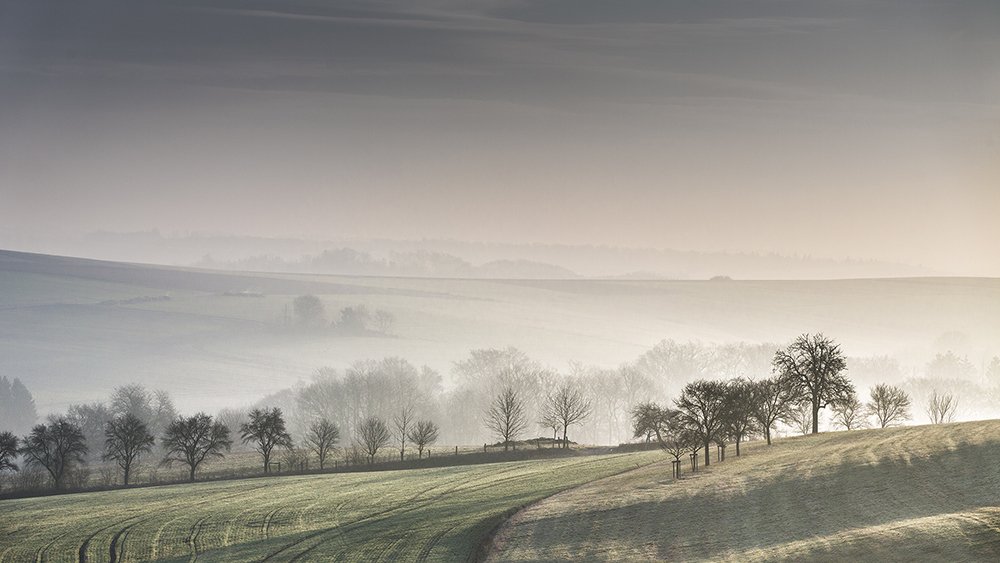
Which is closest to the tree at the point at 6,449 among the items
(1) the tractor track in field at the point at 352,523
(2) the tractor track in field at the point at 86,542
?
(2) the tractor track in field at the point at 86,542

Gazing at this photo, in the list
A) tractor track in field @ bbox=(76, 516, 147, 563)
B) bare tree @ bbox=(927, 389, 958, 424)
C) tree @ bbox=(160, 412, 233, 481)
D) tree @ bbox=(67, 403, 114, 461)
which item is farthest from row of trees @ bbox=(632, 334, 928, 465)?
tree @ bbox=(67, 403, 114, 461)

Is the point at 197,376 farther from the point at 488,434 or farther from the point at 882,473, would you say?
the point at 882,473

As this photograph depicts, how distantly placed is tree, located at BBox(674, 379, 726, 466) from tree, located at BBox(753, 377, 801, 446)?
912cm

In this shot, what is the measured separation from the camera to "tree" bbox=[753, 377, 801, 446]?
6425 cm

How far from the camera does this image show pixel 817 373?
7094cm

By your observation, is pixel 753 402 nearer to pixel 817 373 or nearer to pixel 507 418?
pixel 817 373

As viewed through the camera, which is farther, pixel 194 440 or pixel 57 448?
pixel 57 448

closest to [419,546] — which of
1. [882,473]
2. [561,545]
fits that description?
[561,545]

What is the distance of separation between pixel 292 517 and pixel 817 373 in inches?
2178

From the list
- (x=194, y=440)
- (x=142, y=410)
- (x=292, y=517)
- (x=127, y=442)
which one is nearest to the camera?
(x=292, y=517)

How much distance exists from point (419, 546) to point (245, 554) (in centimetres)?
1009

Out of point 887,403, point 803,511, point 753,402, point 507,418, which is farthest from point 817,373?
point 507,418

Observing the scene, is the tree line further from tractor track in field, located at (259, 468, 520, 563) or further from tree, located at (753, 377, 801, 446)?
tractor track in field, located at (259, 468, 520, 563)

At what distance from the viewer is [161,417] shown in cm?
12631
